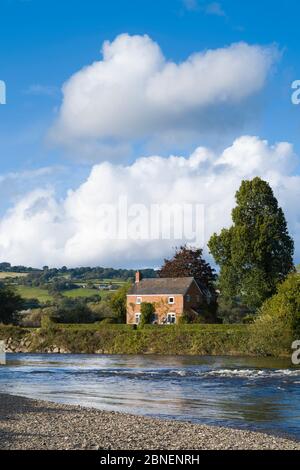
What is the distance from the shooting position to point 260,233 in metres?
73.1

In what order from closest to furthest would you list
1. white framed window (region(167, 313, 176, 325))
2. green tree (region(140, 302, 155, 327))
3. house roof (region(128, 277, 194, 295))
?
white framed window (region(167, 313, 176, 325))
green tree (region(140, 302, 155, 327))
house roof (region(128, 277, 194, 295))

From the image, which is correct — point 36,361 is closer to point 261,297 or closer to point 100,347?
point 100,347

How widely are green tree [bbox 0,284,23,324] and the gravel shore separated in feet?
223

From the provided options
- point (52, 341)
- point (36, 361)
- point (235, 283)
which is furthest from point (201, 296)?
point (36, 361)

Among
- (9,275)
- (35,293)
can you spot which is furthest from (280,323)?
(9,275)

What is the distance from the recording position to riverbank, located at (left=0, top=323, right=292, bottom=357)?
2527 inches

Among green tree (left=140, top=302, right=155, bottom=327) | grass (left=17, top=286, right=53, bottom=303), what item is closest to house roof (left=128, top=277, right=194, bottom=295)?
green tree (left=140, top=302, right=155, bottom=327)

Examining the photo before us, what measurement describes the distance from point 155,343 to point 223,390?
119 feet

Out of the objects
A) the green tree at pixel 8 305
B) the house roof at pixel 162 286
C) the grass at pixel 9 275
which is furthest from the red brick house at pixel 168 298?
the grass at pixel 9 275

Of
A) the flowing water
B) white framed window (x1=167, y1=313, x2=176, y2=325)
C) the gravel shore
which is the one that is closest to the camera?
the gravel shore

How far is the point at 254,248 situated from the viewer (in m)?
72.1

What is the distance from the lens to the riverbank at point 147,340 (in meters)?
64.2

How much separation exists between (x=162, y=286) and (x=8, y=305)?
22473 millimetres

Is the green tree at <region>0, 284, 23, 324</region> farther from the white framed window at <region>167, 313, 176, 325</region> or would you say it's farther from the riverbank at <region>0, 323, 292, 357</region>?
the white framed window at <region>167, 313, 176, 325</region>
